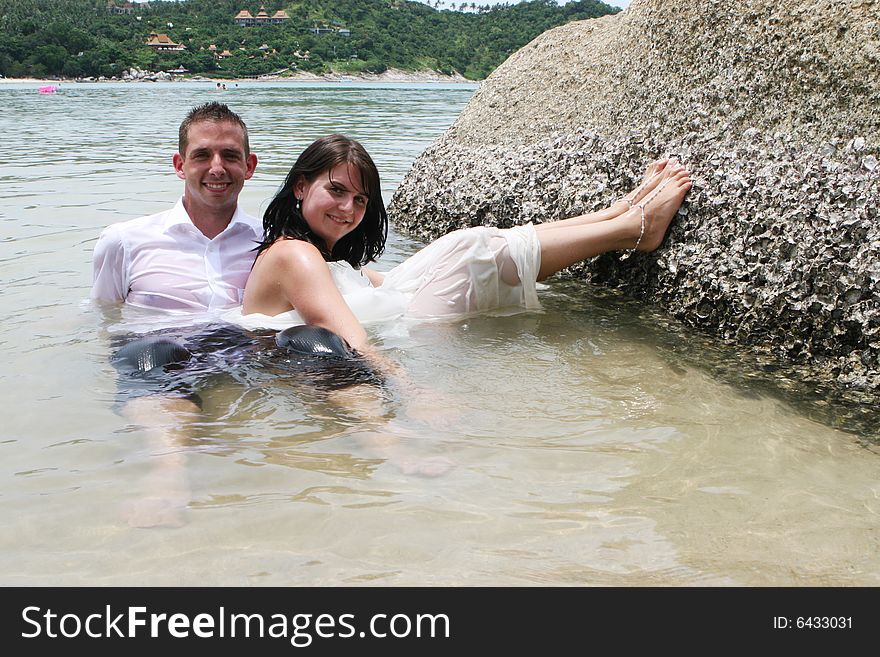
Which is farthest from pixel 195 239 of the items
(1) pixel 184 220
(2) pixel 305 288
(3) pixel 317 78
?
(3) pixel 317 78

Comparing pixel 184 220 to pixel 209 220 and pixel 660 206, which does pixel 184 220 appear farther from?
pixel 660 206

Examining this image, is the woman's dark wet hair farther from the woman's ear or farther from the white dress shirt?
the white dress shirt

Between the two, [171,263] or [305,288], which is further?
[171,263]

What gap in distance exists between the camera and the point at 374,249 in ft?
14.7

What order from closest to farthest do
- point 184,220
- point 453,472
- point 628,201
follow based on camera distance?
1. point 453,472
2. point 184,220
3. point 628,201

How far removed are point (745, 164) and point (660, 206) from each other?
A: 1.51 ft

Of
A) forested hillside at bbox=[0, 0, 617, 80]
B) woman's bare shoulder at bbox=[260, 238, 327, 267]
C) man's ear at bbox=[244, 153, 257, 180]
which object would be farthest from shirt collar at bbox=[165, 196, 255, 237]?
forested hillside at bbox=[0, 0, 617, 80]

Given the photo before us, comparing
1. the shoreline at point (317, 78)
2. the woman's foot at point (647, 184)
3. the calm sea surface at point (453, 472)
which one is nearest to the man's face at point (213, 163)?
the calm sea surface at point (453, 472)

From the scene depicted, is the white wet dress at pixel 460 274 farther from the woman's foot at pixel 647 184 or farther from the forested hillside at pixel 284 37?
the forested hillside at pixel 284 37

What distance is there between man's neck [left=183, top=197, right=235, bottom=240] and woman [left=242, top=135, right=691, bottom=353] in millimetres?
345

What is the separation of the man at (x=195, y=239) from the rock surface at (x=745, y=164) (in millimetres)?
2081
